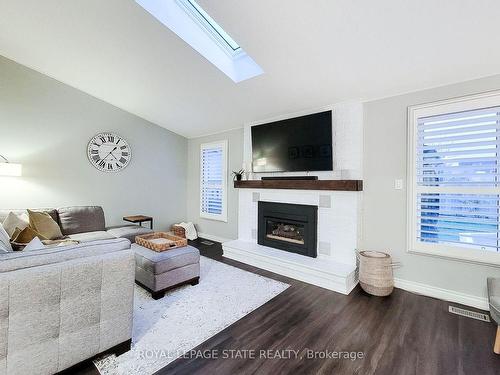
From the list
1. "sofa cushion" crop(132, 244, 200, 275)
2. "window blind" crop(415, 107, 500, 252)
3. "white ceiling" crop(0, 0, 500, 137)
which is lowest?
"sofa cushion" crop(132, 244, 200, 275)

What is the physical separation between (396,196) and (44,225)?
433 cm

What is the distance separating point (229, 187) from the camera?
4.68 m

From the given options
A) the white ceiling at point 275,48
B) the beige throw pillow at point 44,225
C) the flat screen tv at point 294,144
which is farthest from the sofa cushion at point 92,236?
the flat screen tv at point 294,144

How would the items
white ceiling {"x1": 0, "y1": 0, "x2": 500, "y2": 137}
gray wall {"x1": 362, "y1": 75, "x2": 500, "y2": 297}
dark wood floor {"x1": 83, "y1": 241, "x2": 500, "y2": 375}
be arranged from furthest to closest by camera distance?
gray wall {"x1": 362, "y1": 75, "x2": 500, "y2": 297} < white ceiling {"x1": 0, "y1": 0, "x2": 500, "y2": 137} < dark wood floor {"x1": 83, "y1": 241, "x2": 500, "y2": 375}

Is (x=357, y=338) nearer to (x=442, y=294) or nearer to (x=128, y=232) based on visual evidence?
(x=442, y=294)

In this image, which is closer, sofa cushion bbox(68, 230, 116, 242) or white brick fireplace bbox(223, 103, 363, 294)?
white brick fireplace bbox(223, 103, 363, 294)

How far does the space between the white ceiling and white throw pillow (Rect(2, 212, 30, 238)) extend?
207 cm

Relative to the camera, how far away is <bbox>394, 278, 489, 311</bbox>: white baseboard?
2330 millimetres

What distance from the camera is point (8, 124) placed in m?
3.36

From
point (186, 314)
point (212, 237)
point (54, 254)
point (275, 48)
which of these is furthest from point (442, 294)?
point (212, 237)

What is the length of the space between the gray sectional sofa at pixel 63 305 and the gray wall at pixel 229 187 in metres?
2.95

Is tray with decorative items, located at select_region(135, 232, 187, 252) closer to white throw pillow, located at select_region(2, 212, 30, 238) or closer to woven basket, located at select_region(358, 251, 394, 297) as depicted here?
white throw pillow, located at select_region(2, 212, 30, 238)

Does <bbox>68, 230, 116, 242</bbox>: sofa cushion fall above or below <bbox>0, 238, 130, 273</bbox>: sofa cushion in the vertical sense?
below

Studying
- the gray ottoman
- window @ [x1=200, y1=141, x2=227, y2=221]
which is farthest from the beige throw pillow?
window @ [x1=200, y1=141, x2=227, y2=221]
